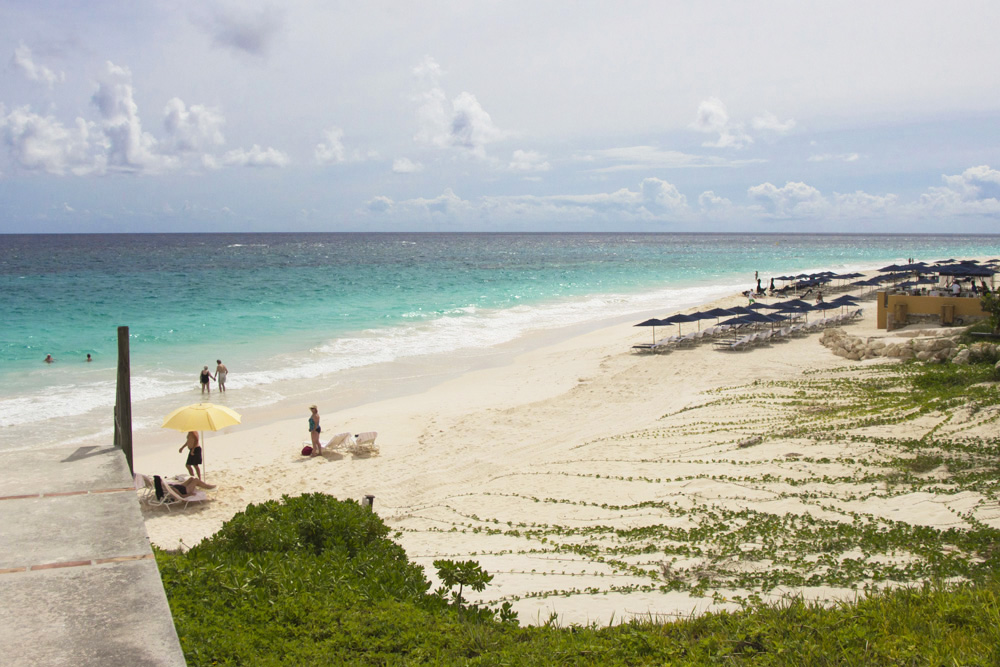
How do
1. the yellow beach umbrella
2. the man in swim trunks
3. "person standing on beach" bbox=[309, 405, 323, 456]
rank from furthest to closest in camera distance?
"person standing on beach" bbox=[309, 405, 323, 456] < the yellow beach umbrella < the man in swim trunks

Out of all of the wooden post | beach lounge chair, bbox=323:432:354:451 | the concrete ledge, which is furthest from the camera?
beach lounge chair, bbox=323:432:354:451

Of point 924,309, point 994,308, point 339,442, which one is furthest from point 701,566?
point 924,309

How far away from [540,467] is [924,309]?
19772 mm

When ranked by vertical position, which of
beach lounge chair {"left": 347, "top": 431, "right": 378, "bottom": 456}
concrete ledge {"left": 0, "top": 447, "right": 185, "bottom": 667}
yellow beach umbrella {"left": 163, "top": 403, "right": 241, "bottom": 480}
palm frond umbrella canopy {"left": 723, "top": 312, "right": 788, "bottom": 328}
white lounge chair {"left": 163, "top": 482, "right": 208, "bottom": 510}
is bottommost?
white lounge chair {"left": 163, "top": 482, "right": 208, "bottom": 510}

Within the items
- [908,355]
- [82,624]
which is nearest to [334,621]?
[82,624]

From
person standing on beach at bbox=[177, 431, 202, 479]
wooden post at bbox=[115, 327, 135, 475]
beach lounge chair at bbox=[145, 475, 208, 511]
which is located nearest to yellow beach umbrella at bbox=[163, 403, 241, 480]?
person standing on beach at bbox=[177, 431, 202, 479]

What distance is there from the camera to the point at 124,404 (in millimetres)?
6371

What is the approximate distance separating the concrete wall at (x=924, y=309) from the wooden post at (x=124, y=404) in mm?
25566

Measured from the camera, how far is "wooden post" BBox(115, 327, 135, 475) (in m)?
6.36

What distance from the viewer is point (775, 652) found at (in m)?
4.53

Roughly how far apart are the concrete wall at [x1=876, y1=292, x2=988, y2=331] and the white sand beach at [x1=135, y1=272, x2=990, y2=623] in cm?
554

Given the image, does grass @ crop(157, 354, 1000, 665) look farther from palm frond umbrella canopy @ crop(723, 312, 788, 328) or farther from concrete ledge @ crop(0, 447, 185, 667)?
palm frond umbrella canopy @ crop(723, 312, 788, 328)

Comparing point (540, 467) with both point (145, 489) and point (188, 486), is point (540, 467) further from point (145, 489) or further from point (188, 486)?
point (145, 489)

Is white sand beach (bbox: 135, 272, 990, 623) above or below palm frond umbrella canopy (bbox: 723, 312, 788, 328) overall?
below
